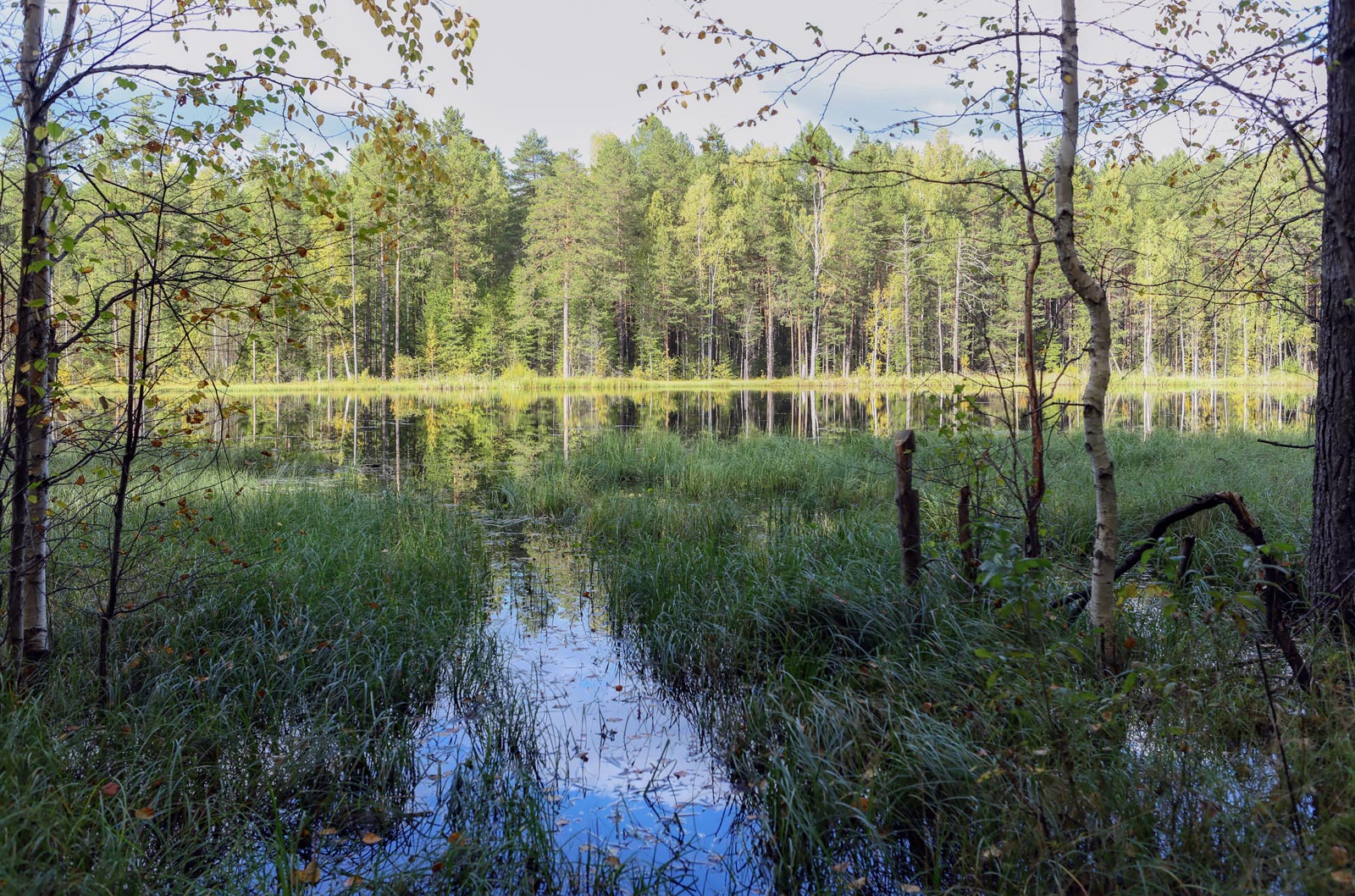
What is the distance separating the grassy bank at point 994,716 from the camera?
2.48 m

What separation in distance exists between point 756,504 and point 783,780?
660 centimetres

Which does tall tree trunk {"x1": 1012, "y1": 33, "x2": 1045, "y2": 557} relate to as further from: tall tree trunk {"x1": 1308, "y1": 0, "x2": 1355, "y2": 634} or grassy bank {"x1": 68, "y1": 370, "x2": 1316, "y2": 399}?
grassy bank {"x1": 68, "y1": 370, "x2": 1316, "y2": 399}

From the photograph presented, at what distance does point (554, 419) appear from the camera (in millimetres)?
23375

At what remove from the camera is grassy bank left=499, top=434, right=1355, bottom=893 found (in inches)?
97.5

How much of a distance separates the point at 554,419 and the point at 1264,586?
68.3ft

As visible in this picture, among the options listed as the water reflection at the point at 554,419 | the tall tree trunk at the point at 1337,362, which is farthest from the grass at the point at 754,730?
the water reflection at the point at 554,419

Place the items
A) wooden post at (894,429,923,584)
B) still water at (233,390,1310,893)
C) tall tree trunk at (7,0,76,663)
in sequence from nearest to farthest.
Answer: still water at (233,390,1310,893), tall tree trunk at (7,0,76,663), wooden post at (894,429,923,584)

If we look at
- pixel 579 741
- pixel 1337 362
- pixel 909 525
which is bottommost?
pixel 579 741

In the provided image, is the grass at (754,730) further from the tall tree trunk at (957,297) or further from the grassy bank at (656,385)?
the grassy bank at (656,385)

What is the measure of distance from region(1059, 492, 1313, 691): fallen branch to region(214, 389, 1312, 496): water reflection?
1193 mm

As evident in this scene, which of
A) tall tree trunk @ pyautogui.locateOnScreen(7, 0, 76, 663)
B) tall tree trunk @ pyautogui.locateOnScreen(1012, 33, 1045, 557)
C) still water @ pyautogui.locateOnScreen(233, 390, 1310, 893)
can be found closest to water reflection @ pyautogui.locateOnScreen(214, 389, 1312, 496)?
tall tree trunk @ pyautogui.locateOnScreen(1012, 33, 1045, 557)

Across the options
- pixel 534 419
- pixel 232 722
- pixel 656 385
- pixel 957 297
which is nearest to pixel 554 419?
pixel 534 419

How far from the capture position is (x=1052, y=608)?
14.5 ft

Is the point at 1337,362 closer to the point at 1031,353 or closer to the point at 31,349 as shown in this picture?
the point at 1031,353
